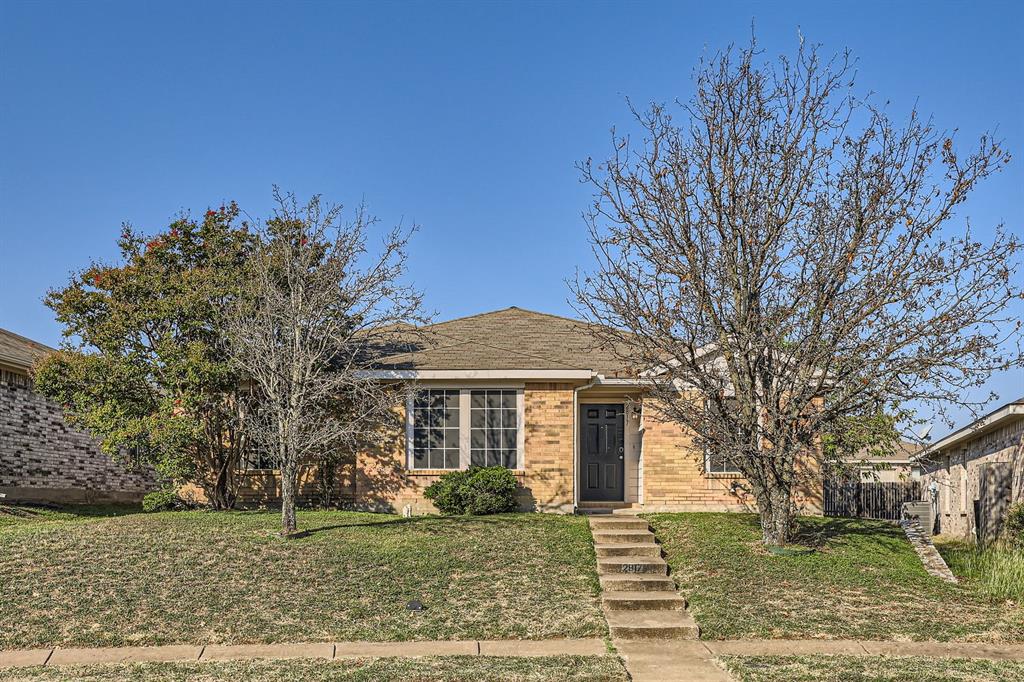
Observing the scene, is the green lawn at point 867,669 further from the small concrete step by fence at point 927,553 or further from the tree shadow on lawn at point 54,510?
the tree shadow on lawn at point 54,510

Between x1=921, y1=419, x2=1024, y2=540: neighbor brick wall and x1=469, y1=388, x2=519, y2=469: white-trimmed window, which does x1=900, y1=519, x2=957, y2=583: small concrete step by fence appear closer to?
x1=921, y1=419, x2=1024, y2=540: neighbor brick wall

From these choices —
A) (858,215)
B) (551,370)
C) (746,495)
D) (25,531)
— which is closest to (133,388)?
(25,531)

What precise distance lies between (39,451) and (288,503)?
967 cm

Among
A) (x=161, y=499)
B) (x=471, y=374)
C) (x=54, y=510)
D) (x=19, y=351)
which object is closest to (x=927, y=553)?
(x=471, y=374)

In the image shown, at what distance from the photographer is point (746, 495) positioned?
19.0 metres

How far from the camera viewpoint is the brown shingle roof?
63.0 feet

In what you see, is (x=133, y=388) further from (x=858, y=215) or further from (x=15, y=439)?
(x=858, y=215)

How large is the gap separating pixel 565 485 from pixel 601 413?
191 cm

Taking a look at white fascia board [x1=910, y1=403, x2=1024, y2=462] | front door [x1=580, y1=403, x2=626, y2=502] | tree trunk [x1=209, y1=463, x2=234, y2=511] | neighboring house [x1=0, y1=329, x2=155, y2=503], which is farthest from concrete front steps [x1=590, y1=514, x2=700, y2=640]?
neighboring house [x1=0, y1=329, x2=155, y2=503]

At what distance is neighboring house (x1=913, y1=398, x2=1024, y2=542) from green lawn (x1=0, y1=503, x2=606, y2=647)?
252 inches

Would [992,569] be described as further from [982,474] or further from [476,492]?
[476,492]

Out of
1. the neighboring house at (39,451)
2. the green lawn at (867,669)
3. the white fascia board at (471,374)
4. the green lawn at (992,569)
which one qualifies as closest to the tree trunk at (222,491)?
the white fascia board at (471,374)

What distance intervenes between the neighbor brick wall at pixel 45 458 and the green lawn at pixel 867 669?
53.2 feet

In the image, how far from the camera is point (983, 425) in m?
18.5
